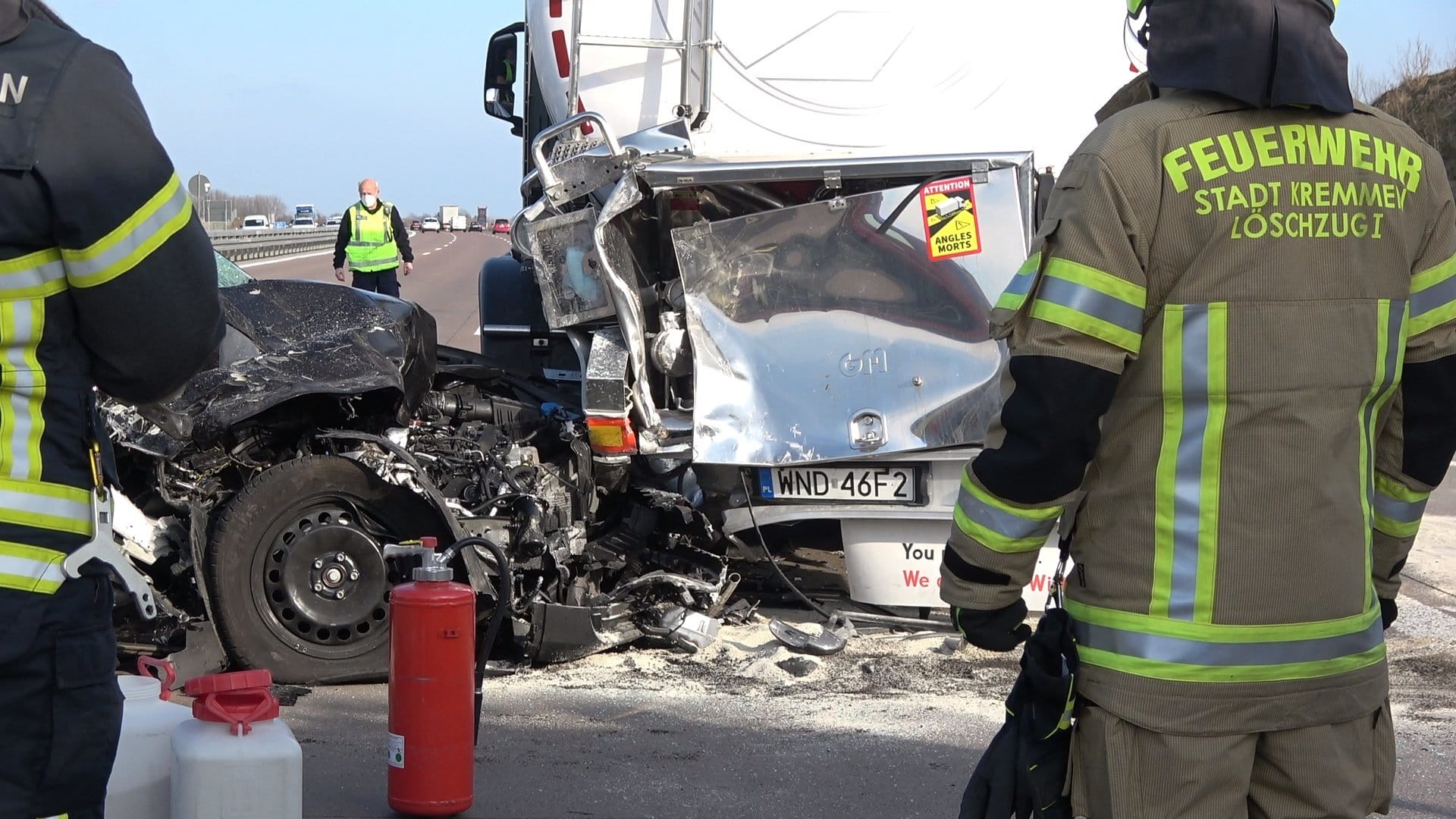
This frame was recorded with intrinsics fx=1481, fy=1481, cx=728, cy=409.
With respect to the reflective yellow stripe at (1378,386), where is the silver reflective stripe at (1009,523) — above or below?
below

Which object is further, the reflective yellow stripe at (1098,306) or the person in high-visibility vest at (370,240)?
the person in high-visibility vest at (370,240)

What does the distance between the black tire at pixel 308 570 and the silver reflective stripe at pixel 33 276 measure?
3.17m

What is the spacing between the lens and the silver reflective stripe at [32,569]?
2121 millimetres

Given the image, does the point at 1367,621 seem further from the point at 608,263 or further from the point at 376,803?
the point at 608,263

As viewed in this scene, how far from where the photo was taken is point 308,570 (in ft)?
17.5

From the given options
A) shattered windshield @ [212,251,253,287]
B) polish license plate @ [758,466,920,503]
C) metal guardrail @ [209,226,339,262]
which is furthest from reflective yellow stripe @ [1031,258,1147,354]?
metal guardrail @ [209,226,339,262]

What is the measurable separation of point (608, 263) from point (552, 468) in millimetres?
856

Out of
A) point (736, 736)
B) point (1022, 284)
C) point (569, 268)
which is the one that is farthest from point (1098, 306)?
point (569, 268)

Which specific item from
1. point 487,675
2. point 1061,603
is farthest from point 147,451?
point 1061,603

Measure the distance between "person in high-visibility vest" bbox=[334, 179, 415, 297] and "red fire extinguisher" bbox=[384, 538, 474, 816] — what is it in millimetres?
10205

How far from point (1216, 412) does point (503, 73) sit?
741cm

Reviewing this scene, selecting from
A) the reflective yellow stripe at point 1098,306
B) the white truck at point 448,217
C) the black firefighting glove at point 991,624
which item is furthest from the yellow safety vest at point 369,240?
the white truck at point 448,217

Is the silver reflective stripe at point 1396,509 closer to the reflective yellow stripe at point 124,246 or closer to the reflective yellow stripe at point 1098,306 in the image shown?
the reflective yellow stripe at point 1098,306

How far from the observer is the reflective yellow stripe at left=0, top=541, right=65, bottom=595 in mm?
2121
